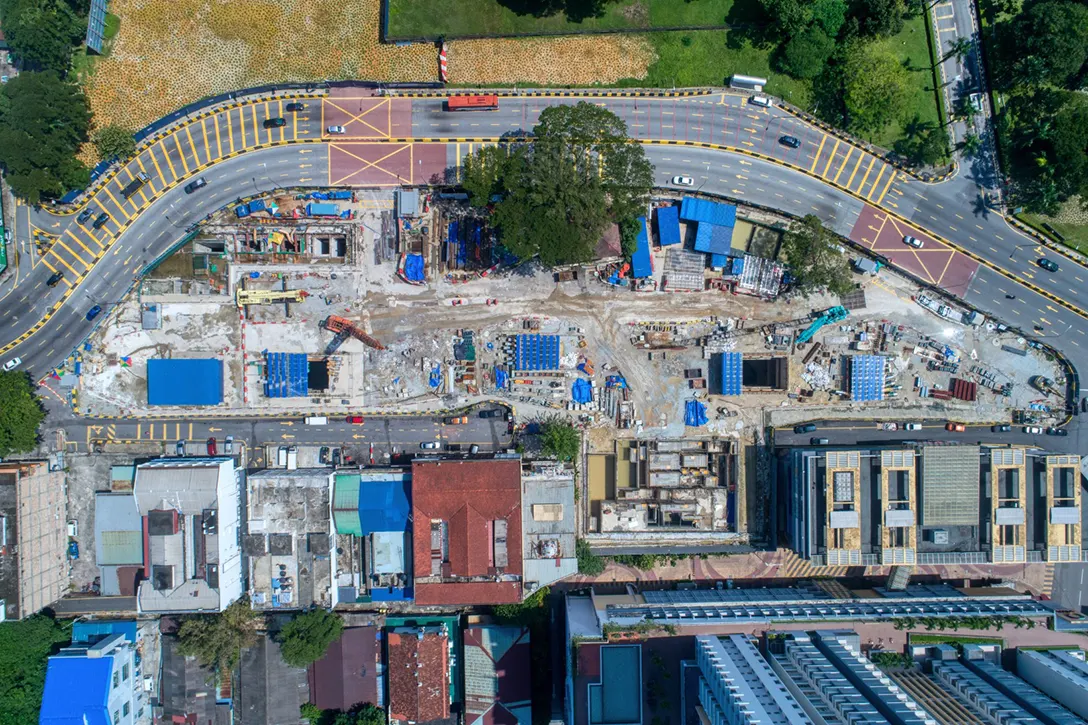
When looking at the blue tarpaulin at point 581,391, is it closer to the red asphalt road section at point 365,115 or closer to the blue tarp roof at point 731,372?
the blue tarp roof at point 731,372

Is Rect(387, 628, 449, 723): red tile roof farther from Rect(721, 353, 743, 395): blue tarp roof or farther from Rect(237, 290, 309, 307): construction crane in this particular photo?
Rect(721, 353, 743, 395): blue tarp roof

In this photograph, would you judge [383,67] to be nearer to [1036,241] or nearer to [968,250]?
[968,250]

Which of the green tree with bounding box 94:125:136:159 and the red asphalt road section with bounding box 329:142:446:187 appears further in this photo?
the red asphalt road section with bounding box 329:142:446:187

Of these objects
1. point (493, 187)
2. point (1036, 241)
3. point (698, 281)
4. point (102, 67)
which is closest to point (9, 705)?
point (102, 67)

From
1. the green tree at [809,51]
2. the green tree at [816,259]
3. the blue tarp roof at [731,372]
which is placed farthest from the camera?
the blue tarp roof at [731,372]

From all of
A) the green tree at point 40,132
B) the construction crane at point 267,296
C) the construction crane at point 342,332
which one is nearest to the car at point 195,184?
the green tree at point 40,132

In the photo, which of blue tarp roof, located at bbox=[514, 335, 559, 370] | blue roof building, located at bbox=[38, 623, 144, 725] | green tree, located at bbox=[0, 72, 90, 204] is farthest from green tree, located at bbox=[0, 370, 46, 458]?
blue tarp roof, located at bbox=[514, 335, 559, 370]

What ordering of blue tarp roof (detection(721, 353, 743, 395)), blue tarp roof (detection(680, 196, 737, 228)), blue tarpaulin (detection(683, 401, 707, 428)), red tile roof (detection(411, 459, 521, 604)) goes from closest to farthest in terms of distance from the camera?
1. red tile roof (detection(411, 459, 521, 604))
2. blue tarp roof (detection(680, 196, 737, 228))
3. blue tarp roof (detection(721, 353, 743, 395))
4. blue tarpaulin (detection(683, 401, 707, 428))
